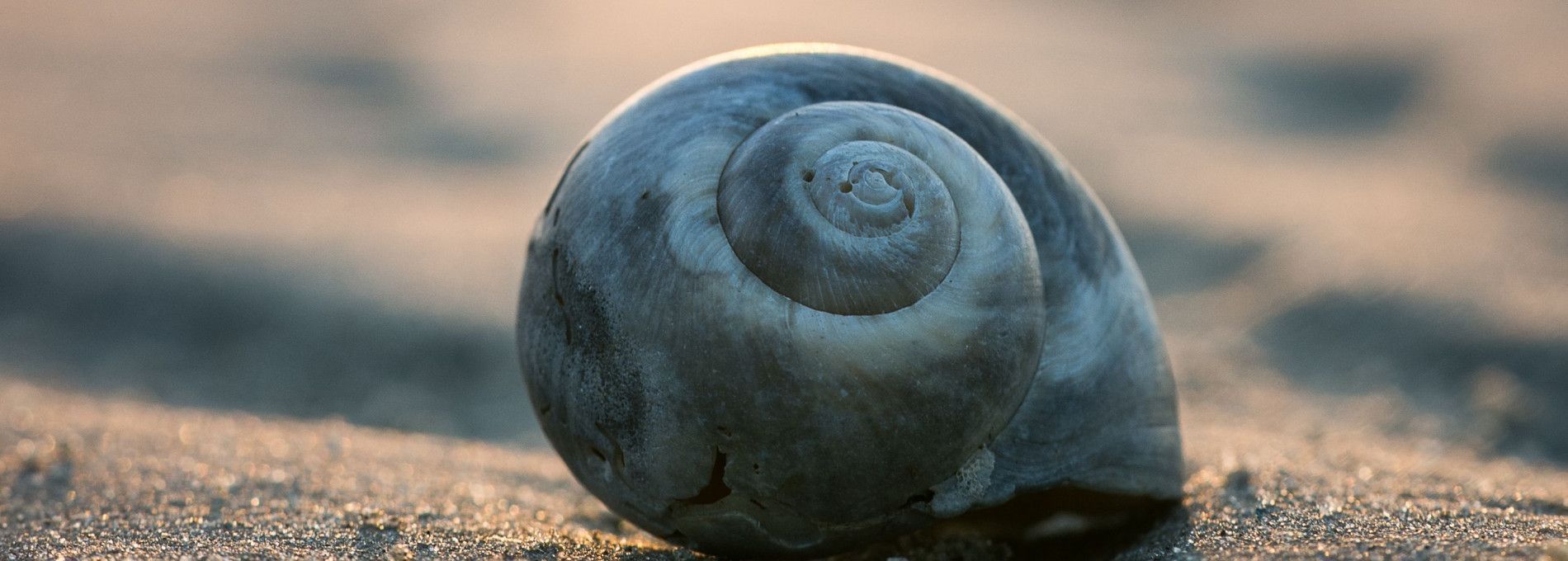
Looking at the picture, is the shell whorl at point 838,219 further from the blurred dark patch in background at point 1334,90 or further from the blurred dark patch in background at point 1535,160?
the blurred dark patch in background at point 1334,90

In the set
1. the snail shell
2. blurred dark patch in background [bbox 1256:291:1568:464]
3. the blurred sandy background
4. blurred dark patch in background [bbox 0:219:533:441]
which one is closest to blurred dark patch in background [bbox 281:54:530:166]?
the blurred sandy background

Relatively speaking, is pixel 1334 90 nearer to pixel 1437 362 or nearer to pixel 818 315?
pixel 1437 362

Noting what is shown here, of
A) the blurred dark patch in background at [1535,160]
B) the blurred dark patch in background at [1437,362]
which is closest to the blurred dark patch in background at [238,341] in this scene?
the blurred dark patch in background at [1437,362]

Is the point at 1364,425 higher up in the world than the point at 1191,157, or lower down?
lower down

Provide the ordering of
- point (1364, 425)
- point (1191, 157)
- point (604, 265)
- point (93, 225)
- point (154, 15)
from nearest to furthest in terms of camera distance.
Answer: point (604, 265) < point (1364, 425) < point (93, 225) < point (1191, 157) < point (154, 15)

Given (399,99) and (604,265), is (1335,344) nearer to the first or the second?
(604,265)

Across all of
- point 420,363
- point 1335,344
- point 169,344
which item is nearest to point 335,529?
point 420,363

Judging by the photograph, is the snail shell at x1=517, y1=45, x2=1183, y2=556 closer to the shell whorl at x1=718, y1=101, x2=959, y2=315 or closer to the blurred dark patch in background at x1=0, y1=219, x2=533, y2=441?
the shell whorl at x1=718, y1=101, x2=959, y2=315
